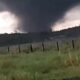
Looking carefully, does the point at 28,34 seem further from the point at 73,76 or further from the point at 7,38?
the point at 73,76

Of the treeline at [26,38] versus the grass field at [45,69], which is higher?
the treeline at [26,38]

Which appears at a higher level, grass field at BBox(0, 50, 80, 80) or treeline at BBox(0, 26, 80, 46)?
treeline at BBox(0, 26, 80, 46)

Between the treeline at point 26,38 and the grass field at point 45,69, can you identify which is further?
the treeline at point 26,38

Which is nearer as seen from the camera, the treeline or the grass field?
the grass field

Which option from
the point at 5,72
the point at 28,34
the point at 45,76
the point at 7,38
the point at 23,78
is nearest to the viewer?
the point at 23,78

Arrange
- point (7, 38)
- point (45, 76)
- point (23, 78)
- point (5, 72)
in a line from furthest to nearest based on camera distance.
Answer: point (7, 38) < point (5, 72) < point (45, 76) < point (23, 78)

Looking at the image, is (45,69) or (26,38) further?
(26,38)

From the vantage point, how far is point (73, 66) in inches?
887

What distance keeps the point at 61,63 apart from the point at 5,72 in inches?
132

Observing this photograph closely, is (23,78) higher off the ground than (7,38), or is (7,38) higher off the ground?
(7,38)

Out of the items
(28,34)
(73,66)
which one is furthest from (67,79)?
(28,34)

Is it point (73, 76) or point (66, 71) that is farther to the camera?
point (66, 71)

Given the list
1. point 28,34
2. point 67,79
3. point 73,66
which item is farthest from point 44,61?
point 28,34

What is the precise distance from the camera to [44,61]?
83.4ft
